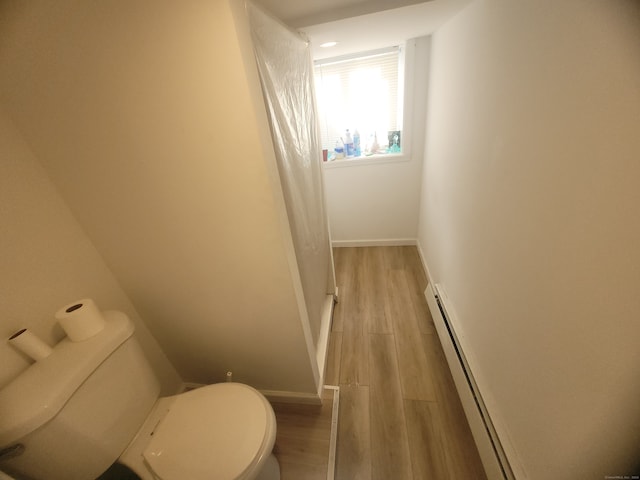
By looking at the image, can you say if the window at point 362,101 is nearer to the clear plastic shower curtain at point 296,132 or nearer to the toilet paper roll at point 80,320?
the clear plastic shower curtain at point 296,132

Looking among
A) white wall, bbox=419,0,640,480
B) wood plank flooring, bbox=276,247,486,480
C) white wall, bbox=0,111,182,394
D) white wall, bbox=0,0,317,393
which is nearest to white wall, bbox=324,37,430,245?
wood plank flooring, bbox=276,247,486,480

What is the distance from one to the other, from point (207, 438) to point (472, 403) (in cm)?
110

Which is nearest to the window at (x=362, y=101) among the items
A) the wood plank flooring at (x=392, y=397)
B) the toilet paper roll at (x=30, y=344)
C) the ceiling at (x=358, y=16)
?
the ceiling at (x=358, y=16)

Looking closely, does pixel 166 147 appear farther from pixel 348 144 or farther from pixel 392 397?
pixel 348 144

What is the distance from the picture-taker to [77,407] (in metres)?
0.69

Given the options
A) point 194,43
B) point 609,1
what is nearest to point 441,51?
point 609,1

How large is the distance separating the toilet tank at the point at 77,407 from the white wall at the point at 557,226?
1365 millimetres

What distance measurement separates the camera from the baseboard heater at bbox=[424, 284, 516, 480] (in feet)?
2.69

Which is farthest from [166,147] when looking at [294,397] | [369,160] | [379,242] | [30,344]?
[379,242]

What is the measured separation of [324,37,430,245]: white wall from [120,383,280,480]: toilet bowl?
1865mm

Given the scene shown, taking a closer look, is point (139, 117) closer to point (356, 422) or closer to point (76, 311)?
point (76, 311)

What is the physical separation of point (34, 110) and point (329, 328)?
5.61 ft

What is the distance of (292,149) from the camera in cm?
95

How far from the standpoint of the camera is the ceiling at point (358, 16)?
0.94 metres
